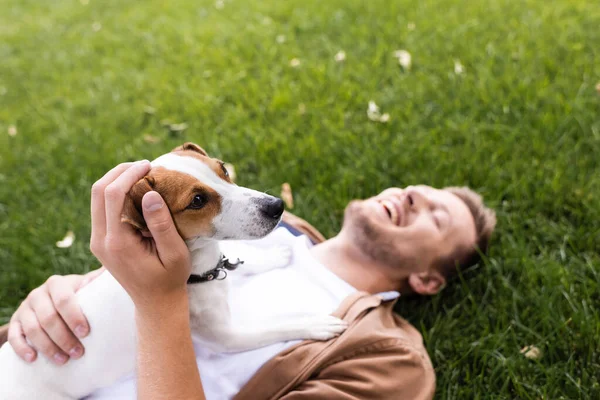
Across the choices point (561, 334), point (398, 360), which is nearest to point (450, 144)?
point (561, 334)

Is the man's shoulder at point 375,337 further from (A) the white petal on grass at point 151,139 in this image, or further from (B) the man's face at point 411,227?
(A) the white petal on grass at point 151,139

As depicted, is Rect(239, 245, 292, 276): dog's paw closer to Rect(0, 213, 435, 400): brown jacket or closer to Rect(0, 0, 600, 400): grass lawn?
Rect(0, 213, 435, 400): brown jacket

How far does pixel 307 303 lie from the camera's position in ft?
8.48

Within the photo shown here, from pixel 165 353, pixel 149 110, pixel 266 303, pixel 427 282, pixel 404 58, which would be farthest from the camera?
pixel 149 110

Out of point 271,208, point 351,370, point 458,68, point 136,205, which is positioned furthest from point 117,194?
point 458,68

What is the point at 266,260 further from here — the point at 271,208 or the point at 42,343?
the point at 42,343

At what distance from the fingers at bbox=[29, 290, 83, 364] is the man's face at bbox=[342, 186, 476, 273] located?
56.6 inches

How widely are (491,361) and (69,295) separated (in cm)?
195

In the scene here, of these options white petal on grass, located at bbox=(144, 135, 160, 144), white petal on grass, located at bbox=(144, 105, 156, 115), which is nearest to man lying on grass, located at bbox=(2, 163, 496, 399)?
white petal on grass, located at bbox=(144, 135, 160, 144)

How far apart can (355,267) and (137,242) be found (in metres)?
1.39

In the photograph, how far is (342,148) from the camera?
3969mm

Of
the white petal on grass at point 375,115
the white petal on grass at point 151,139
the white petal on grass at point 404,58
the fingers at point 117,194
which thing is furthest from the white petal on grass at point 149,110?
the fingers at point 117,194

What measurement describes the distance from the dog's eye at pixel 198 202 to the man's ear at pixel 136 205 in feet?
0.49

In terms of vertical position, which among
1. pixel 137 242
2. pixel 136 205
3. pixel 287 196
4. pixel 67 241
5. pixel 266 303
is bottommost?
pixel 67 241
